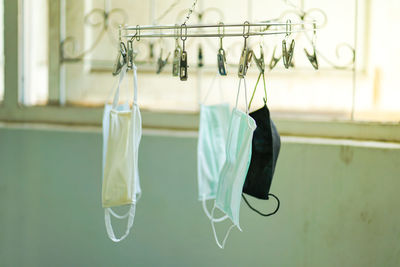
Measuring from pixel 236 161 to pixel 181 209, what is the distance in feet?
2.05

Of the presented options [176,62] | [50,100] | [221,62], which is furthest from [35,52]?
[221,62]

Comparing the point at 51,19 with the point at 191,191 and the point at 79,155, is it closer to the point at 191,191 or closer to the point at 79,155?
the point at 79,155

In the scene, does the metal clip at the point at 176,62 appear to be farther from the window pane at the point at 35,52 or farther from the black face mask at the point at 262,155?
the window pane at the point at 35,52

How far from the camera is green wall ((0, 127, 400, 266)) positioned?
179 centimetres

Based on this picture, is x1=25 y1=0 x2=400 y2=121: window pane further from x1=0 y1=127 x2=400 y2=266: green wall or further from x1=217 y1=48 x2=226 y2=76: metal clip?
x1=217 y1=48 x2=226 y2=76: metal clip

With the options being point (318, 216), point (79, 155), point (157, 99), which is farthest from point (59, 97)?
point (318, 216)

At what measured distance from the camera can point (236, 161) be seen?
1485mm

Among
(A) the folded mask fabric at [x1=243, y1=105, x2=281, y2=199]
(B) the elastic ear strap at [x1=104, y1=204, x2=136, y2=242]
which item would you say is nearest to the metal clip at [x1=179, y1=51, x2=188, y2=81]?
(A) the folded mask fabric at [x1=243, y1=105, x2=281, y2=199]

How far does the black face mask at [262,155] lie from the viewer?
147 cm

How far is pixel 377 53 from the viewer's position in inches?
77.6

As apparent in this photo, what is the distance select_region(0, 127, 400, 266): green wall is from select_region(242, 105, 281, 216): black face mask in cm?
42

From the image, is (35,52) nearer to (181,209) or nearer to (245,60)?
(181,209)

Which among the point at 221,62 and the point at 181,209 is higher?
the point at 221,62

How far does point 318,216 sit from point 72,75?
1.37 m
